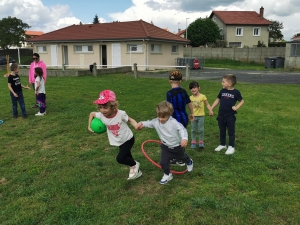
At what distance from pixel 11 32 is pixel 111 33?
3531 cm

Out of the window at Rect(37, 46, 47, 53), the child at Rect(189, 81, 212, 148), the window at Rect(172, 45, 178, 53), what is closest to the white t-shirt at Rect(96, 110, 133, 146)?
the child at Rect(189, 81, 212, 148)

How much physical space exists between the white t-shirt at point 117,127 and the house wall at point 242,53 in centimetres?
3195

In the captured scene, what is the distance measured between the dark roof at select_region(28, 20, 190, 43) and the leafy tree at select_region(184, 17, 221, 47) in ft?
56.1

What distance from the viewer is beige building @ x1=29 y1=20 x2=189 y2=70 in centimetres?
2550

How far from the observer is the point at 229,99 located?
17.5 feet

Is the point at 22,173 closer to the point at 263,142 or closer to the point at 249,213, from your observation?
the point at 249,213

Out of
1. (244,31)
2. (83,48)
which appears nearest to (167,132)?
(83,48)

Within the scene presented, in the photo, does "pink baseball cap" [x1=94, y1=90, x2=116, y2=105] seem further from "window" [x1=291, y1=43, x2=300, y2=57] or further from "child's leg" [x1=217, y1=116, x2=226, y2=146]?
"window" [x1=291, y1=43, x2=300, y2=57]

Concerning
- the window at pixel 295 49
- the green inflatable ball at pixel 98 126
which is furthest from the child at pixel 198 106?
the window at pixel 295 49

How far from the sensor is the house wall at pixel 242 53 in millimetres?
32281

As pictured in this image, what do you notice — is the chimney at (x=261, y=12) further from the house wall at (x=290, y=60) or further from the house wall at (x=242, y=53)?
the house wall at (x=290, y=60)

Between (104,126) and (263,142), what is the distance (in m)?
3.50

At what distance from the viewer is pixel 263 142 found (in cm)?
603

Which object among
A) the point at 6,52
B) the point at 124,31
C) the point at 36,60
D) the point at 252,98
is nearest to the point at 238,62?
the point at 124,31
